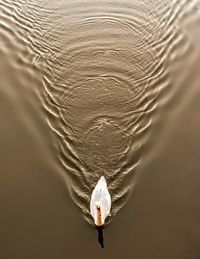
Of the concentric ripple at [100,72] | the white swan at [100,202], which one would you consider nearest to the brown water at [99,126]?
the concentric ripple at [100,72]

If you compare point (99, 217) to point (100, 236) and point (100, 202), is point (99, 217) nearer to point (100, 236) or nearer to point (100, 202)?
point (100, 202)

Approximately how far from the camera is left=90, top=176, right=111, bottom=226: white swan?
816 centimetres

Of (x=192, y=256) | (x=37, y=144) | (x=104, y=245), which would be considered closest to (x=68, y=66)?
(x=37, y=144)

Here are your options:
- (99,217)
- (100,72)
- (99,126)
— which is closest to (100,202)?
(99,217)

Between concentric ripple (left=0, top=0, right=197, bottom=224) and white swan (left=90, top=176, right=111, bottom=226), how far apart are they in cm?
29

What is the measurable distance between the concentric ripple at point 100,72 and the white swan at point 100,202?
0.95 ft

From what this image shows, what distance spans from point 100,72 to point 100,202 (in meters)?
4.13

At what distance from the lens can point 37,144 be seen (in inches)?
385

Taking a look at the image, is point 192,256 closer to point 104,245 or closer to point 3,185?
point 104,245

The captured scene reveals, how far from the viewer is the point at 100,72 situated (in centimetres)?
1127

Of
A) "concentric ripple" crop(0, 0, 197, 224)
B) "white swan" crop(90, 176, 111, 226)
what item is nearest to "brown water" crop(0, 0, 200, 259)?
"concentric ripple" crop(0, 0, 197, 224)

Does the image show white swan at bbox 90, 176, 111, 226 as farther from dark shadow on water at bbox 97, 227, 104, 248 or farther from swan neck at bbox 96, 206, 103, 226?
dark shadow on water at bbox 97, 227, 104, 248

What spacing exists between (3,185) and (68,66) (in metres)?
3.73

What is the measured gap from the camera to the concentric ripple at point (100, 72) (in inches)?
366
